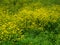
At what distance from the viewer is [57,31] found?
48.7 ft

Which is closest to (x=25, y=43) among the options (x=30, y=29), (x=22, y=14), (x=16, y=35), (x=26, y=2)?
(x=16, y=35)

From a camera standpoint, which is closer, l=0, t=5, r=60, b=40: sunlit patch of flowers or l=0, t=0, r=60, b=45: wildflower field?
l=0, t=0, r=60, b=45: wildflower field

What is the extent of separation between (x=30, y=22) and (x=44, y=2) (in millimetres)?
4478

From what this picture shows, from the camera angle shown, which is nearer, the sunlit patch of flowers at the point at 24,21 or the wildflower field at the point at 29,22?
the wildflower field at the point at 29,22

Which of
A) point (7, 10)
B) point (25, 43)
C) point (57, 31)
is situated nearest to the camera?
point (25, 43)

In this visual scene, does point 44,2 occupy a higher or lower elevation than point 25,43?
higher

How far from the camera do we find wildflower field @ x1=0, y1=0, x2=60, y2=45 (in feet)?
44.3

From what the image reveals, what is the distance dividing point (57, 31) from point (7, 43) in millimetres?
3952

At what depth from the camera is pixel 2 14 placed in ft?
54.3

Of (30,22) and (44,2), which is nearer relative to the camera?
(30,22)

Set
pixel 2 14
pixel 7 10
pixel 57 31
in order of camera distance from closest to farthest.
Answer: pixel 57 31 < pixel 2 14 < pixel 7 10

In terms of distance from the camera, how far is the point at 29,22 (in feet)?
51.4

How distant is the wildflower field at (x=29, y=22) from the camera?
44.3ft

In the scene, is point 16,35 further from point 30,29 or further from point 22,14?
point 22,14
